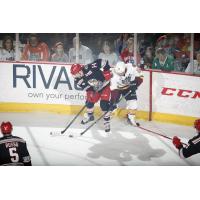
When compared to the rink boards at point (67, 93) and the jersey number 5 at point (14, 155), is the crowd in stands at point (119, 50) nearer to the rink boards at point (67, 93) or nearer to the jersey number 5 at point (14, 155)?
the rink boards at point (67, 93)

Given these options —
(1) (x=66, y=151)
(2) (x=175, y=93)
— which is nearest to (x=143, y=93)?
(2) (x=175, y=93)

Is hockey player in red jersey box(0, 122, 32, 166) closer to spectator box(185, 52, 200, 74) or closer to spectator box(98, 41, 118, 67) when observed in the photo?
spectator box(98, 41, 118, 67)

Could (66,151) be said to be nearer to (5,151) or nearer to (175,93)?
(5,151)

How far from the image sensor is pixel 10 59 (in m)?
4.32

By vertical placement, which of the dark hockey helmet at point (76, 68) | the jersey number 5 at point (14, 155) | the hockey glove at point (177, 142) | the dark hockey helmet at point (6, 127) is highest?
the dark hockey helmet at point (76, 68)

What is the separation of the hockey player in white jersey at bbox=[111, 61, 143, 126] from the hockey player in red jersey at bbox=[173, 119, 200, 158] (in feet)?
1.39

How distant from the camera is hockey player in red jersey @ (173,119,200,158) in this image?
14.4ft

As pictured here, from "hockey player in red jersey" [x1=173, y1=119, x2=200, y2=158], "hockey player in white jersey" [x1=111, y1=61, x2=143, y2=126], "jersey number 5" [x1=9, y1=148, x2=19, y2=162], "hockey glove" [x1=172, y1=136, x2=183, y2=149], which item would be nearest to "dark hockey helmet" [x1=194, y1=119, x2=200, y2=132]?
"hockey player in red jersey" [x1=173, y1=119, x2=200, y2=158]

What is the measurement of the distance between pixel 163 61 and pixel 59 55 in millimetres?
931

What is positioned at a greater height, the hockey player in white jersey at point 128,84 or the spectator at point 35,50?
the spectator at point 35,50

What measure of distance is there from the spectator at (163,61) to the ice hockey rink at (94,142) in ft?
1.68

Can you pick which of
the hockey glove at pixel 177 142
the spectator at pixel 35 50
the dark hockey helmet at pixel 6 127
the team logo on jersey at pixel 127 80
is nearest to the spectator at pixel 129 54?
the team logo on jersey at pixel 127 80

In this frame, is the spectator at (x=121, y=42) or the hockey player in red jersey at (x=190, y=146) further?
the hockey player in red jersey at (x=190, y=146)

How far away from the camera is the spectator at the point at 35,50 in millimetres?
4301
